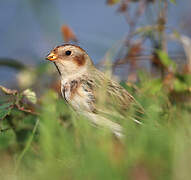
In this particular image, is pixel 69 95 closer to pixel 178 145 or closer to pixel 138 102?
pixel 138 102

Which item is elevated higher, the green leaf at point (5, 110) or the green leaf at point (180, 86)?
the green leaf at point (180, 86)

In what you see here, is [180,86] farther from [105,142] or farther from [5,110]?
[105,142]

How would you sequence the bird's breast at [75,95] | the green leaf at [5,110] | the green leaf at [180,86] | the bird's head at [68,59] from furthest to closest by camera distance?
the green leaf at [180,86]
the bird's head at [68,59]
the bird's breast at [75,95]
the green leaf at [5,110]

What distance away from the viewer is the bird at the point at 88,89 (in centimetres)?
336

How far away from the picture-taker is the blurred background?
4.82 m

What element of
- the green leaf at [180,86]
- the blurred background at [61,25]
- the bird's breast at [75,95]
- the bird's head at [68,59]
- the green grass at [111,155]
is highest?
the blurred background at [61,25]

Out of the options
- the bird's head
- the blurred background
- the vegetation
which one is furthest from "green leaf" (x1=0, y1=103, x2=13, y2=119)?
the blurred background

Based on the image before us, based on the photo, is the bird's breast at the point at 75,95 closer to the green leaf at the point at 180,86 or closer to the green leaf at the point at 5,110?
the green leaf at the point at 5,110

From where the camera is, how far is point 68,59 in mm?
3955

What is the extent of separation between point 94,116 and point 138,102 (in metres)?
0.49

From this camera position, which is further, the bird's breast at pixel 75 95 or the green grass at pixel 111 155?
the bird's breast at pixel 75 95

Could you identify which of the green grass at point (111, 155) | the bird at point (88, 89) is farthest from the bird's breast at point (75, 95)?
the green grass at point (111, 155)

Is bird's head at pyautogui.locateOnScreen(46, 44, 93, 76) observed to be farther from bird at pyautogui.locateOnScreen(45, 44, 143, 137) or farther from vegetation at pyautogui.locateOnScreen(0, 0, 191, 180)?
vegetation at pyautogui.locateOnScreen(0, 0, 191, 180)

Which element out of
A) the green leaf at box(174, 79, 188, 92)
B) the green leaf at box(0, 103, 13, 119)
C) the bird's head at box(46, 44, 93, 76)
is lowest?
the green leaf at box(0, 103, 13, 119)
